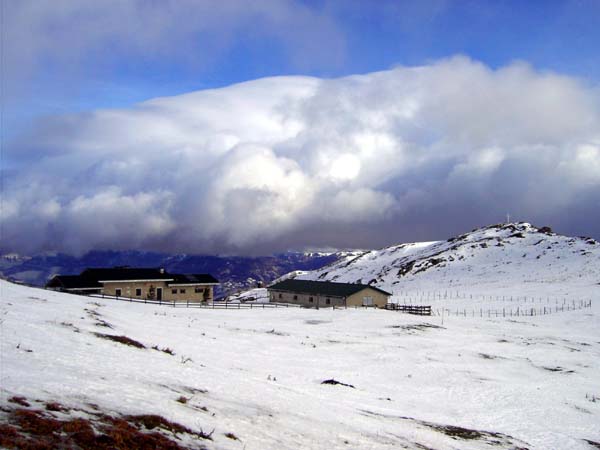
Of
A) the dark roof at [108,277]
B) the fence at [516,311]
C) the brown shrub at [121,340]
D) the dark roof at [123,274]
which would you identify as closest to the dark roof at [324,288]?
the fence at [516,311]

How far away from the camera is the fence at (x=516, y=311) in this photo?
77.2 m

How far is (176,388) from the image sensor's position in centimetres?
1759

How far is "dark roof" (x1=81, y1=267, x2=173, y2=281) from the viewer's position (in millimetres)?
79031

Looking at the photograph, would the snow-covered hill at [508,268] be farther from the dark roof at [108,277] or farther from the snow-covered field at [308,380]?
the snow-covered field at [308,380]

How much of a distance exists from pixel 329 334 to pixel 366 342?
471 centimetres

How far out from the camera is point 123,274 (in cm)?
8150

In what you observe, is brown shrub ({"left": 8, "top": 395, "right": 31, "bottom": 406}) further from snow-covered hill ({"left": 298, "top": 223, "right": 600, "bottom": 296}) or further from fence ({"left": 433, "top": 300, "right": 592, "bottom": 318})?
snow-covered hill ({"left": 298, "top": 223, "right": 600, "bottom": 296})

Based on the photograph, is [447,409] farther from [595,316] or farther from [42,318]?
[595,316]

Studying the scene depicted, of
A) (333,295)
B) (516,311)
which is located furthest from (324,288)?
(516,311)

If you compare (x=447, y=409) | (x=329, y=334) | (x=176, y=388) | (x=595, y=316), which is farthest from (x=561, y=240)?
(x=176, y=388)

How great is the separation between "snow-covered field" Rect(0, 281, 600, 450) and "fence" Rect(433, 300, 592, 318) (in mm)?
25701

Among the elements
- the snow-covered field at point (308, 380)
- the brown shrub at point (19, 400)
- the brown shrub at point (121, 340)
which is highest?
the brown shrub at point (19, 400)

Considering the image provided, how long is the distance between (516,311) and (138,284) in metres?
61.0

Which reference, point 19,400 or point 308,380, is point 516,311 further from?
point 19,400
